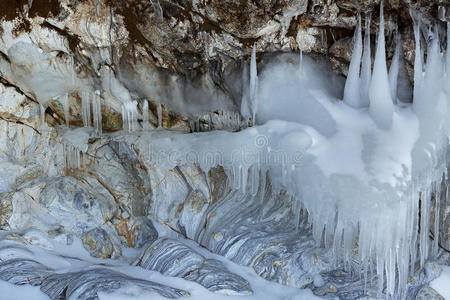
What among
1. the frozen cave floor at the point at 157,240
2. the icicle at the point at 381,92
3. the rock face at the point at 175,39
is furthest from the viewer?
the rock face at the point at 175,39

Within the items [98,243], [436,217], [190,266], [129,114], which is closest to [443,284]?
[436,217]

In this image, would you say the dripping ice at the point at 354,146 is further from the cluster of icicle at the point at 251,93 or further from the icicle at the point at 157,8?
the icicle at the point at 157,8

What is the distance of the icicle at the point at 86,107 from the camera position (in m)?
6.04

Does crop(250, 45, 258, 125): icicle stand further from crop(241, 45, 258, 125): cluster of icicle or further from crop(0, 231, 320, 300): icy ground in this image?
crop(0, 231, 320, 300): icy ground

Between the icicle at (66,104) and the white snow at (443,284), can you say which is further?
the icicle at (66,104)

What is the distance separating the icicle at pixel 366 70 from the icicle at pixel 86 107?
11.4 feet

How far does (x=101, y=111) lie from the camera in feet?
20.4

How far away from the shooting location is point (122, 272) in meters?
5.17

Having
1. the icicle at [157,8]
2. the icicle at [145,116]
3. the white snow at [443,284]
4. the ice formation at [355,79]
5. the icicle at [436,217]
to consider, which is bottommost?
the white snow at [443,284]

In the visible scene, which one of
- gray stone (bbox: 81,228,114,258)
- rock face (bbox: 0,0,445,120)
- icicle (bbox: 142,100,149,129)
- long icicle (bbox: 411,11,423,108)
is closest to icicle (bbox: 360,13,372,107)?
rock face (bbox: 0,0,445,120)

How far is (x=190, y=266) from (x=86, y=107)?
8.35 ft

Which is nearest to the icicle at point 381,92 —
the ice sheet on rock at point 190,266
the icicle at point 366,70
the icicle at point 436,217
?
the icicle at point 366,70

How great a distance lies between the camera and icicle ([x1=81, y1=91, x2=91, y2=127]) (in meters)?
6.04

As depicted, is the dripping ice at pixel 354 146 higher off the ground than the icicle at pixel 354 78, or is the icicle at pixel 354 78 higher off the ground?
the icicle at pixel 354 78
